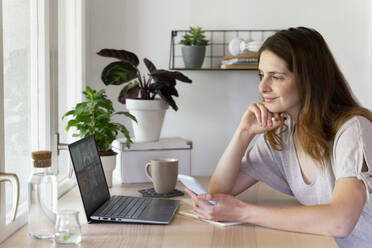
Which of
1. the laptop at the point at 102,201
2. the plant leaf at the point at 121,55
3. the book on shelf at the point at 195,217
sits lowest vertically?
the book on shelf at the point at 195,217

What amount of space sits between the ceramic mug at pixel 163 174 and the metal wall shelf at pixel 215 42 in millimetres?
770

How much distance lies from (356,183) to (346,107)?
33 centimetres

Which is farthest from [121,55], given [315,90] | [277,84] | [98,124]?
[315,90]

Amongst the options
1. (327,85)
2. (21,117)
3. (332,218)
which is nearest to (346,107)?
(327,85)

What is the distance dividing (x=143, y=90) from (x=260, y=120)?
544 mm

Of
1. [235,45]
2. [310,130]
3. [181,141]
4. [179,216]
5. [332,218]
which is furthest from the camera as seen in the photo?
[235,45]

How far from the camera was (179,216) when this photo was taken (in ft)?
4.38

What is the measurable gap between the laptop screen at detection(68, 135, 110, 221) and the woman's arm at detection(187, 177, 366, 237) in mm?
322

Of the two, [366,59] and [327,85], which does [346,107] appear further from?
[366,59]

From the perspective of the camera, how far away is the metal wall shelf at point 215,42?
2.27 meters

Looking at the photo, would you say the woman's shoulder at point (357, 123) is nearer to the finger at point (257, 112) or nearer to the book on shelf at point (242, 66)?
the finger at point (257, 112)

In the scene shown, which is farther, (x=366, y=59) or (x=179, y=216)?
(x=366, y=59)

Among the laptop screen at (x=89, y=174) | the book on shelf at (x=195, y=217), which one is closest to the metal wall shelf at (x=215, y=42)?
the laptop screen at (x=89, y=174)

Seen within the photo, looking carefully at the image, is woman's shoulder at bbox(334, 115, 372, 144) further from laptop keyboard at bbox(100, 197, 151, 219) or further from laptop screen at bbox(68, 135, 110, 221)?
laptop screen at bbox(68, 135, 110, 221)
